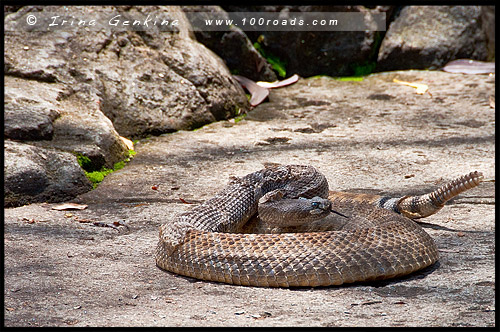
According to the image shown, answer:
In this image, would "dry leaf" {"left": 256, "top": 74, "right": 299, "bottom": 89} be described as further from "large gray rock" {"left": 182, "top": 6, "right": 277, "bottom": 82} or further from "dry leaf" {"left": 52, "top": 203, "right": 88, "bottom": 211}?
"dry leaf" {"left": 52, "top": 203, "right": 88, "bottom": 211}

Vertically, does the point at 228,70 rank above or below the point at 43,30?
below

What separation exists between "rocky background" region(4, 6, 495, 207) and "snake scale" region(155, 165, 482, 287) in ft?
5.83

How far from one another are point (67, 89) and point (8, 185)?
71.2 inches

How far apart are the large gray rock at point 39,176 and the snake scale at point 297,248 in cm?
158

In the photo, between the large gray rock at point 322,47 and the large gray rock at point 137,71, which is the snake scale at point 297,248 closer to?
the large gray rock at point 137,71

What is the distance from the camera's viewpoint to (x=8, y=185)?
17.2 ft

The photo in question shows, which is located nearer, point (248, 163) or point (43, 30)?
point (248, 163)

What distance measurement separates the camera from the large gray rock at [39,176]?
5293 mm

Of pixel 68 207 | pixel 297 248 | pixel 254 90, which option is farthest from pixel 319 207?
pixel 254 90

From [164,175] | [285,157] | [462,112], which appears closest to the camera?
[164,175]

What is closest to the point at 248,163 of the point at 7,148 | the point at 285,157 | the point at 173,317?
the point at 285,157

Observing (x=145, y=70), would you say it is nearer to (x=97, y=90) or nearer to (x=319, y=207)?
(x=97, y=90)

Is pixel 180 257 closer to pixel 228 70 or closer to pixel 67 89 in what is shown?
pixel 67 89

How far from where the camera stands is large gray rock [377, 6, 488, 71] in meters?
9.54
